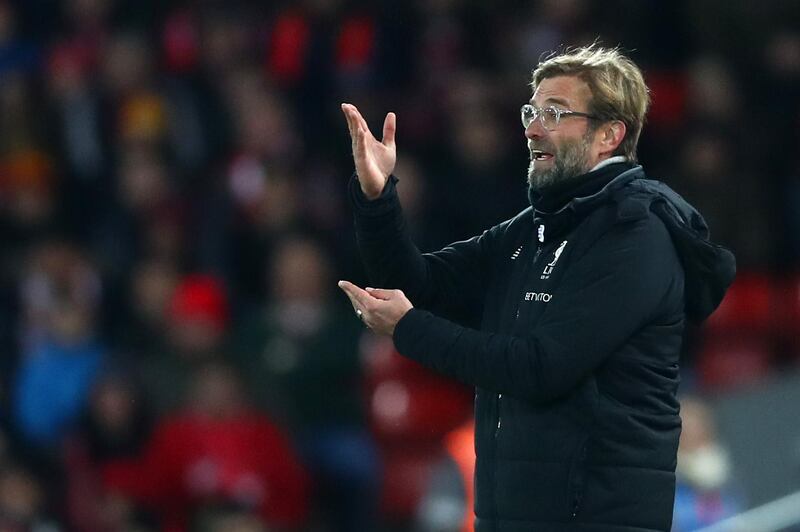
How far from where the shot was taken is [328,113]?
9227 mm

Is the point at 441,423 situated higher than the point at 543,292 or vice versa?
the point at 543,292

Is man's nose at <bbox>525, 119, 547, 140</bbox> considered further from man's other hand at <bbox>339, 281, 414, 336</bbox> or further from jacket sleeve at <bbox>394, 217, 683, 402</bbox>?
man's other hand at <bbox>339, 281, 414, 336</bbox>

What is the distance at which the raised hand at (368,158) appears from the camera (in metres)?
4.01

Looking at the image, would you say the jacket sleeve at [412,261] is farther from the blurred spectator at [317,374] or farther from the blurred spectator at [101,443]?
the blurred spectator at [101,443]

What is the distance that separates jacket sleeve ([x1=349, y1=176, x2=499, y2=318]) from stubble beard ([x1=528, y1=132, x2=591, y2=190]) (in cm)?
36

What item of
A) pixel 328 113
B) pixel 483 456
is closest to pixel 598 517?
pixel 483 456

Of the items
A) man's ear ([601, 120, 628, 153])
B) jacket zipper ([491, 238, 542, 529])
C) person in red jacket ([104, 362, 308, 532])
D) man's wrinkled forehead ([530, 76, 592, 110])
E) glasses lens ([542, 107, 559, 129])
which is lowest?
person in red jacket ([104, 362, 308, 532])

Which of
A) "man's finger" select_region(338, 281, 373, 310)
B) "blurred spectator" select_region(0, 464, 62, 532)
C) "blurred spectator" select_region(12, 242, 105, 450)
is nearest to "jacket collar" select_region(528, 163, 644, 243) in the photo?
"man's finger" select_region(338, 281, 373, 310)

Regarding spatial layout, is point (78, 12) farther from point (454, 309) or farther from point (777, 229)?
point (454, 309)

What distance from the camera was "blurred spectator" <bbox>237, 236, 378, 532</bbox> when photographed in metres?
7.59

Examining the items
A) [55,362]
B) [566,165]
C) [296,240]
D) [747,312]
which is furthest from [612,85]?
[55,362]

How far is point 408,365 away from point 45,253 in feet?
8.26

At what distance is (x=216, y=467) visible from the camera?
299 inches

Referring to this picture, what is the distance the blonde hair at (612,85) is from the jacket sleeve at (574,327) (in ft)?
1.02
